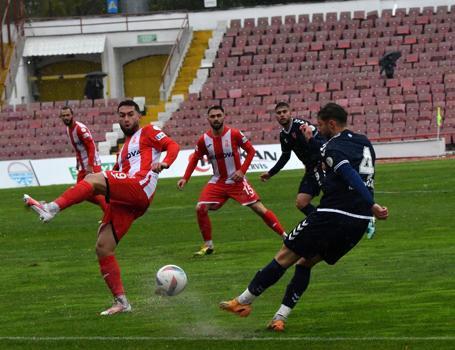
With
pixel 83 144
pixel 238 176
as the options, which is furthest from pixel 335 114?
pixel 83 144

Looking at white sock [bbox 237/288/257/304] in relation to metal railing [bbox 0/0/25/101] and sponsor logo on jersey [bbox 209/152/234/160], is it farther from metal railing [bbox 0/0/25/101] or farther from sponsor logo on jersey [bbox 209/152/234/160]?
metal railing [bbox 0/0/25/101]

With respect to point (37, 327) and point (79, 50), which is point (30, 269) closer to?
point (37, 327)

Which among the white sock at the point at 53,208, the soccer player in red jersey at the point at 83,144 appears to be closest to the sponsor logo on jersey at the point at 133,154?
the white sock at the point at 53,208

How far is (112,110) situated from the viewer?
159ft

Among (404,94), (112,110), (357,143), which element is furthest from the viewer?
(112,110)

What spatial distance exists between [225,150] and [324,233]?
766 centimetres

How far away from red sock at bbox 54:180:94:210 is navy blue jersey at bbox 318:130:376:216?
224 centimetres

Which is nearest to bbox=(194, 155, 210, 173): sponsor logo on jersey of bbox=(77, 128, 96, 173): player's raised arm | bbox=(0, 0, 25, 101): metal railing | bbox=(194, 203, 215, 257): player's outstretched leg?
bbox=(77, 128, 96, 173): player's raised arm

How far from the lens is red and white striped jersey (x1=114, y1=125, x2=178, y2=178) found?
1195 centimetres

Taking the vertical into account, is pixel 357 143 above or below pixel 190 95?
above

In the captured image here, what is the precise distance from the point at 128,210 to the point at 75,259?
19.2 ft

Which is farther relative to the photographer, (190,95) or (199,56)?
(199,56)

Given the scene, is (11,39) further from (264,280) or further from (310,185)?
(264,280)

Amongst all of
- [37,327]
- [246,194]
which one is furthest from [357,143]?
[246,194]
